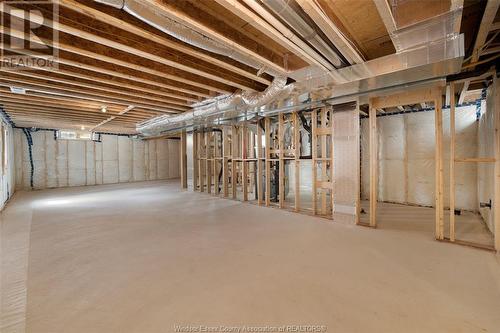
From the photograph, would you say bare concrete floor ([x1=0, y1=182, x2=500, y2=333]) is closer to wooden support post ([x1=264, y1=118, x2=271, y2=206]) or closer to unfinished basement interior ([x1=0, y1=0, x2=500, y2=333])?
unfinished basement interior ([x1=0, y1=0, x2=500, y2=333])

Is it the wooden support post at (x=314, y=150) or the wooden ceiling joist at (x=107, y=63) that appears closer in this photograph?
the wooden ceiling joist at (x=107, y=63)


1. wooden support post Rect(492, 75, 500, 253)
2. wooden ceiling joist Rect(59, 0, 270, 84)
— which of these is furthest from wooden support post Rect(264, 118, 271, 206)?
wooden support post Rect(492, 75, 500, 253)

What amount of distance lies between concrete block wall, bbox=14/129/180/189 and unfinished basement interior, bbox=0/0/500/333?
4106 millimetres

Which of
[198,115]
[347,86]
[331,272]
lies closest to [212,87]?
[198,115]

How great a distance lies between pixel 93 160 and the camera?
9414 millimetres

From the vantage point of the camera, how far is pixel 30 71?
9.84 ft

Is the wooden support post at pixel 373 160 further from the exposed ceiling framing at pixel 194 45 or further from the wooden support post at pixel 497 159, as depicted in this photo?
the wooden support post at pixel 497 159

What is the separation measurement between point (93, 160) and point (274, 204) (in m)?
8.39

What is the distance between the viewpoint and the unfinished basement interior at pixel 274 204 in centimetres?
162

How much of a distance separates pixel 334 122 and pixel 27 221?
5644 millimetres

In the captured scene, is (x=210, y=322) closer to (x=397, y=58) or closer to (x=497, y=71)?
(x=397, y=58)

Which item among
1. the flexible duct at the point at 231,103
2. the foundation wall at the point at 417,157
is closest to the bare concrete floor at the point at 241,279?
the flexible duct at the point at 231,103

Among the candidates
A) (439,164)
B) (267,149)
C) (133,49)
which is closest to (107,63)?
(133,49)

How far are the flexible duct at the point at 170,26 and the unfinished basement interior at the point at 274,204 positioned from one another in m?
0.01
